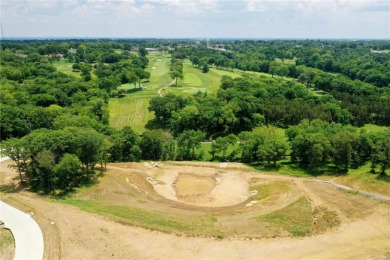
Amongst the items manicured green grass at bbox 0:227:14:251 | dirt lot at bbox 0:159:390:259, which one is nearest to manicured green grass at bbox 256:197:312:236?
dirt lot at bbox 0:159:390:259

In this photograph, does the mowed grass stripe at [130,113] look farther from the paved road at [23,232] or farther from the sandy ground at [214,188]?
the paved road at [23,232]

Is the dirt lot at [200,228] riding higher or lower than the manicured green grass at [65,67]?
lower

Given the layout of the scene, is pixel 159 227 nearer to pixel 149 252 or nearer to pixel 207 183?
pixel 149 252

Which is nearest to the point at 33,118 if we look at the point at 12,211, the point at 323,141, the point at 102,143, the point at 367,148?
the point at 102,143

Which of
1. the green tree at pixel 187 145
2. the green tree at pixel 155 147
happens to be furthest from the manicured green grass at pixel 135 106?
the green tree at pixel 187 145

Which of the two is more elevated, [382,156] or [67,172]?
[382,156]

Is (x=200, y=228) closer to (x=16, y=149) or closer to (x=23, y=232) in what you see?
(x=23, y=232)

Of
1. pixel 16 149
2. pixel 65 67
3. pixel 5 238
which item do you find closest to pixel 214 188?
pixel 5 238
